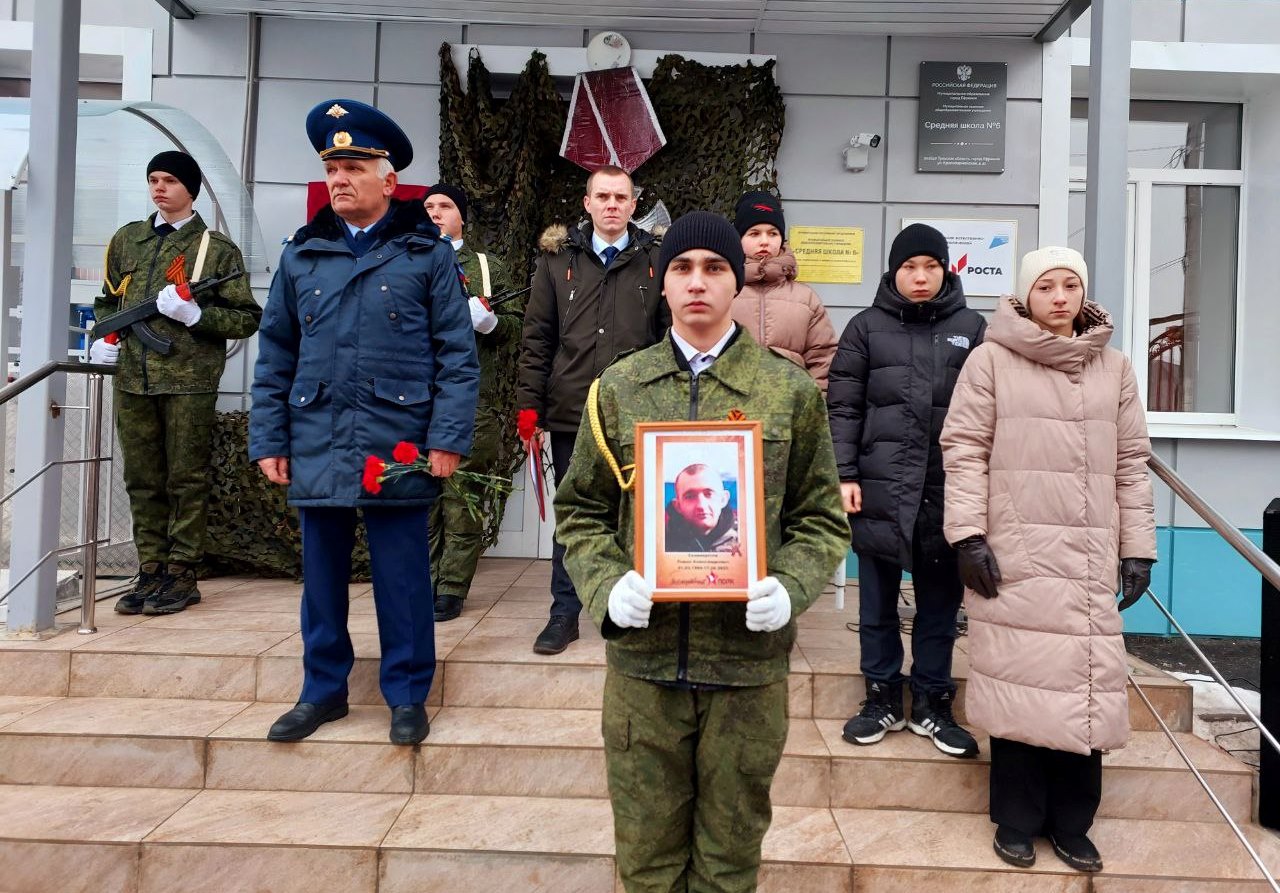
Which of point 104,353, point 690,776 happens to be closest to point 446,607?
point 104,353

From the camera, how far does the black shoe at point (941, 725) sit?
2.76 m

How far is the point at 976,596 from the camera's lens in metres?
2.55

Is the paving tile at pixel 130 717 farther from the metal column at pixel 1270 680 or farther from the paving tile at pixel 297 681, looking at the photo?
the metal column at pixel 1270 680

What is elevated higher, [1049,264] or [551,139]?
[551,139]

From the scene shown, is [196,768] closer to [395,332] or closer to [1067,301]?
[395,332]

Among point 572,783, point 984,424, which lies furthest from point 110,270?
point 984,424

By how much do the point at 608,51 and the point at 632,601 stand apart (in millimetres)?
4420

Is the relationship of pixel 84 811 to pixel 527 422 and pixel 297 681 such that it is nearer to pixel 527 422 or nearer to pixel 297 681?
pixel 297 681

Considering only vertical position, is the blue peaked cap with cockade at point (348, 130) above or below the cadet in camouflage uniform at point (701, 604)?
above

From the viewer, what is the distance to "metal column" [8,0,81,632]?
3.50 metres

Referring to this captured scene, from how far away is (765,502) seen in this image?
1.70 metres

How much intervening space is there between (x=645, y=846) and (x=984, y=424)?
1.62 meters

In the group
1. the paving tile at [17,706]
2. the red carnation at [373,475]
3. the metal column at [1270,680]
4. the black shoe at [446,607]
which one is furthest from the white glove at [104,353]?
the metal column at [1270,680]

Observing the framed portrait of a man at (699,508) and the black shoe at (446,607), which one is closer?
the framed portrait of a man at (699,508)
